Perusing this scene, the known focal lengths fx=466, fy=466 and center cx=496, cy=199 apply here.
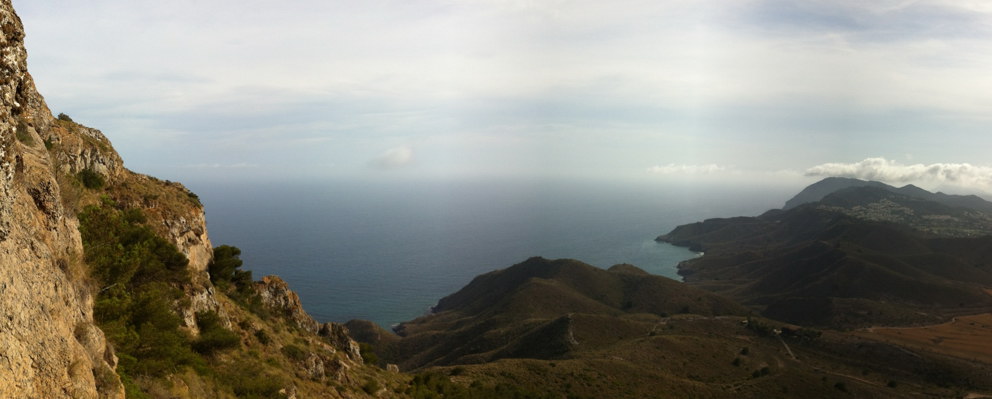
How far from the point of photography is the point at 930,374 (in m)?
72.3

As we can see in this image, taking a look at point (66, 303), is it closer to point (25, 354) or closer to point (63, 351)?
point (63, 351)

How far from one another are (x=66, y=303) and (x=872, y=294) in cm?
15480

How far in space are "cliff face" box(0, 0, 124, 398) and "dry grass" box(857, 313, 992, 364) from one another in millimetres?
110565

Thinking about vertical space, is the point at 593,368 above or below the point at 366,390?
below

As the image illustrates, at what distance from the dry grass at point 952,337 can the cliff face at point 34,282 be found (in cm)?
11057

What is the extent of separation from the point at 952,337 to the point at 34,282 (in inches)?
5156

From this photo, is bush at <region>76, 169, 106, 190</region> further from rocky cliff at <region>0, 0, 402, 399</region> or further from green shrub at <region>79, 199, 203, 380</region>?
green shrub at <region>79, 199, 203, 380</region>

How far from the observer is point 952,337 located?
9150 centimetres

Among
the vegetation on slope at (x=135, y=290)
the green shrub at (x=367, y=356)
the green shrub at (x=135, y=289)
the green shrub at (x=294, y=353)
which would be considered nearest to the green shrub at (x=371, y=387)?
the green shrub at (x=294, y=353)

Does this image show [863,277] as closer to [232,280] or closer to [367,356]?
[367,356]

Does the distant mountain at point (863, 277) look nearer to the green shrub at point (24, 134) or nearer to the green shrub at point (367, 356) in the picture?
the green shrub at point (367, 356)

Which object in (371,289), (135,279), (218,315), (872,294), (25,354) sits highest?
(25,354)

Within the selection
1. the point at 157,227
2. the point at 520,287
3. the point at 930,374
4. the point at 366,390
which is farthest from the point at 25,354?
the point at 520,287

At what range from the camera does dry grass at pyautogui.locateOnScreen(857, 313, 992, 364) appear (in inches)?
3287
